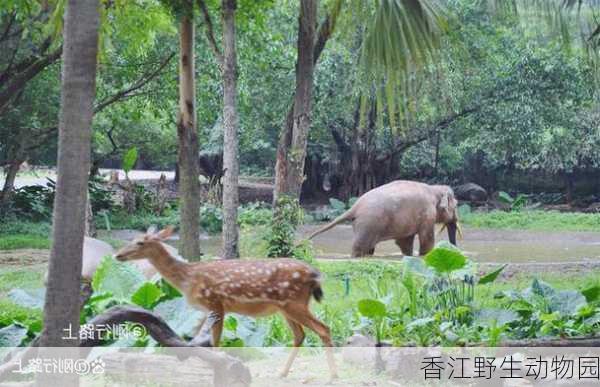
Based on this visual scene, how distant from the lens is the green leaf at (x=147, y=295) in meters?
6.11

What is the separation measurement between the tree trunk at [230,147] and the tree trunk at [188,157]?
0.97 meters

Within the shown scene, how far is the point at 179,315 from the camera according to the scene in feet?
20.0

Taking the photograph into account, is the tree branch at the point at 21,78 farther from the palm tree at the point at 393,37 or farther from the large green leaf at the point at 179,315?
the large green leaf at the point at 179,315

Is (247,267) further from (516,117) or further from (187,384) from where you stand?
(516,117)

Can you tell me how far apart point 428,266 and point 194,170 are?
399cm

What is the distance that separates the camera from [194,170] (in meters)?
9.91

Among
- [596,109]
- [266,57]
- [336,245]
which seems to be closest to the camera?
[266,57]

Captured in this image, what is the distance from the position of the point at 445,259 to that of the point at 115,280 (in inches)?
94.0

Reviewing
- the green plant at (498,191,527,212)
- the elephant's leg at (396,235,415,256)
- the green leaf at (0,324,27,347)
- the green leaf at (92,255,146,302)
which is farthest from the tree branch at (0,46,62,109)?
the green plant at (498,191,527,212)

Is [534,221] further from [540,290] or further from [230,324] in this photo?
[230,324]

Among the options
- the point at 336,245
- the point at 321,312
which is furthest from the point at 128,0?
the point at 336,245

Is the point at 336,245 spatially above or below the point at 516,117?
below

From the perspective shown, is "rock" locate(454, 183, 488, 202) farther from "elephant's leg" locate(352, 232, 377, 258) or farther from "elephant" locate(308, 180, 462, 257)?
"elephant's leg" locate(352, 232, 377, 258)

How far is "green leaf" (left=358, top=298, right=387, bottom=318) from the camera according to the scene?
596 cm
